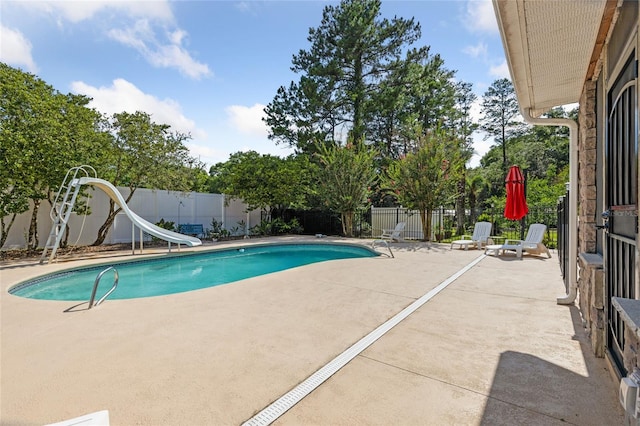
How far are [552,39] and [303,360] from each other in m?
3.54

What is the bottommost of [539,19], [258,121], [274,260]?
[274,260]

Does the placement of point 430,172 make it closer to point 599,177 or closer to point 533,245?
point 533,245

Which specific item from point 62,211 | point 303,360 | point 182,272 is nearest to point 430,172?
point 182,272

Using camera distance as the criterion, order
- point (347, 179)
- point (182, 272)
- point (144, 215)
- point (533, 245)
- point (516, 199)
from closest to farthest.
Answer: point (533, 245) → point (516, 199) → point (182, 272) → point (144, 215) → point (347, 179)

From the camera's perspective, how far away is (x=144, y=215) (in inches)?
525

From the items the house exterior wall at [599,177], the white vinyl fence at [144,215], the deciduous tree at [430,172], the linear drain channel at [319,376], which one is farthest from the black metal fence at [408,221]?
the linear drain channel at [319,376]

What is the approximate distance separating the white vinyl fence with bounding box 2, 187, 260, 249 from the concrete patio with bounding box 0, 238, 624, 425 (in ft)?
22.8

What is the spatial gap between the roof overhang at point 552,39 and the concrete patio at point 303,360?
110 inches

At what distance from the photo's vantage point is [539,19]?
2.38 metres

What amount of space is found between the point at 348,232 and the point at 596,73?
12895 millimetres

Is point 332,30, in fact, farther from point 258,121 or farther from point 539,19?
point 539,19

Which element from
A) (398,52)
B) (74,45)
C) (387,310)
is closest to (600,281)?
(387,310)

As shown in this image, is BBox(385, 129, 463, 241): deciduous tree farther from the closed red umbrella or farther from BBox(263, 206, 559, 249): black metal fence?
the closed red umbrella

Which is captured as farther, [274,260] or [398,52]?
[398,52]
